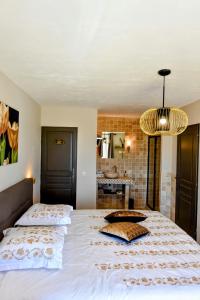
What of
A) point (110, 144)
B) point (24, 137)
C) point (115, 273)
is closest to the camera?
point (115, 273)

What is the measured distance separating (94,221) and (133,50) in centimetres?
209

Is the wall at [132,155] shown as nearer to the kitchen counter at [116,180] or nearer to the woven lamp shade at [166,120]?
the kitchen counter at [116,180]

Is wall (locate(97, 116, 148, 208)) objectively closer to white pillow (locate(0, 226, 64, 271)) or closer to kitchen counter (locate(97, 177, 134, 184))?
kitchen counter (locate(97, 177, 134, 184))

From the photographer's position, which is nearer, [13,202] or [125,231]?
[125,231]

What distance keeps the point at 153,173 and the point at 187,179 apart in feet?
5.56

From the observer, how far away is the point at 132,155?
6.25 metres

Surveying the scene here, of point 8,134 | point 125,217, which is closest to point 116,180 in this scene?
point 125,217

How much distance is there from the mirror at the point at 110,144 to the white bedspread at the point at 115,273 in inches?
146

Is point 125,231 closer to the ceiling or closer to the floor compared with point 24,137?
closer to the floor

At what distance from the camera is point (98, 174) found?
602cm

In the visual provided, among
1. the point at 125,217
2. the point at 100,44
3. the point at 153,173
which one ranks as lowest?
the point at 125,217

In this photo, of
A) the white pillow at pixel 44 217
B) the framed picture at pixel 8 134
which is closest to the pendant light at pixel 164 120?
the white pillow at pixel 44 217

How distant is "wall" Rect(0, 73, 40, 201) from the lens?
2789 mm

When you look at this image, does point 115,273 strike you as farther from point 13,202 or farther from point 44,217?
point 13,202
